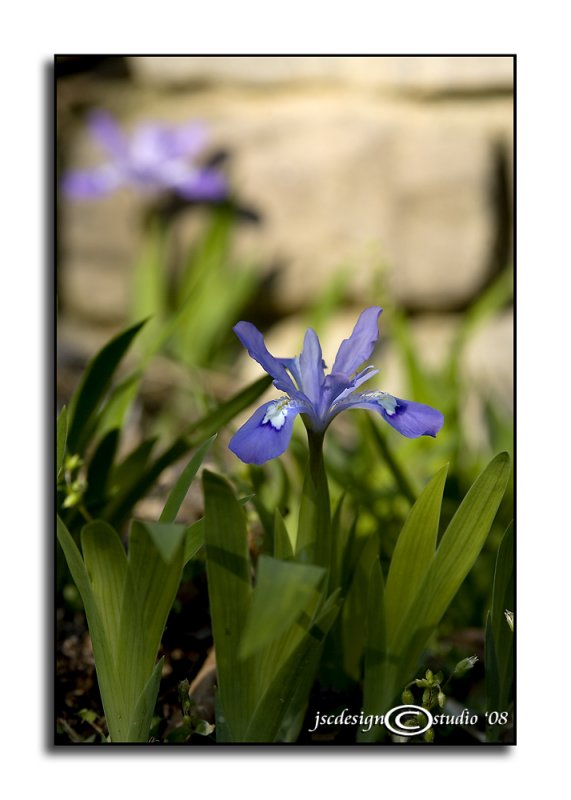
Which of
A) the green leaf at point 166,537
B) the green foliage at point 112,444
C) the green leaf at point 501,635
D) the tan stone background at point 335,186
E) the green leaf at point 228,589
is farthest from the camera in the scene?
the tan stone background at point 335,186

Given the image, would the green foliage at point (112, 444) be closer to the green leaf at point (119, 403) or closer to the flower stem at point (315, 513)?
the green leaf at point (119, 403)

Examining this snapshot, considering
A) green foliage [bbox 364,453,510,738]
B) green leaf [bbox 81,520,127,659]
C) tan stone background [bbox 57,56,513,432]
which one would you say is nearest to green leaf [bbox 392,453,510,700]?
green foliage [bbox 364,453,510,738]

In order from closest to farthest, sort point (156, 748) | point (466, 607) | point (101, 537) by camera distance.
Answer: point (101, 537) → point (156, 748) → point (466, 607)

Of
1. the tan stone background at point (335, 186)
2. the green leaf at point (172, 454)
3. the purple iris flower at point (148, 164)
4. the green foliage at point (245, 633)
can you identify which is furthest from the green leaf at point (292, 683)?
the purple iris flower at point (148, 164)

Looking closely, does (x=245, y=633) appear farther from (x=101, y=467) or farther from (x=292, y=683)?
(x=101, y=467)

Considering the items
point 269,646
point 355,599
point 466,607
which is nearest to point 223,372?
point 466,607

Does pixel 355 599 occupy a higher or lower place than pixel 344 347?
lower

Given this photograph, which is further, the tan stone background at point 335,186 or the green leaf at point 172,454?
the tan stone background at point 335,186

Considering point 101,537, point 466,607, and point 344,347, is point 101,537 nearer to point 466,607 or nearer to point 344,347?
point 344,347

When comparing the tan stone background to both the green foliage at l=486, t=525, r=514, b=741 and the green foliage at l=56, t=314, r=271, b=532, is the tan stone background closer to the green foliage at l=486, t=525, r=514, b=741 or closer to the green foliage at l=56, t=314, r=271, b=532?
the green foliage at l=56, t=314, r=271, b=532
